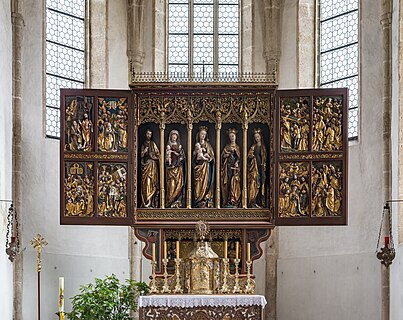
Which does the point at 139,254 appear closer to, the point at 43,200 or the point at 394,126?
the point at 43,200

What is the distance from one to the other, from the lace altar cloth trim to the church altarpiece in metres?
0.90

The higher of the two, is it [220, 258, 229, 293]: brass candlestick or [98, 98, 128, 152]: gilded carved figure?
[98, 98, 128, 152]: gilded carved figure

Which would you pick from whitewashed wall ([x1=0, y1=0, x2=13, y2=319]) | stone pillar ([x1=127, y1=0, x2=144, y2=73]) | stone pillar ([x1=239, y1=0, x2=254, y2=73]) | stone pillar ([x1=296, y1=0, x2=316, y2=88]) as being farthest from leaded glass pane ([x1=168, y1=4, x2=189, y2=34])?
whitewashed wall ([x1=0, y1=0, x2=13, y2=319])

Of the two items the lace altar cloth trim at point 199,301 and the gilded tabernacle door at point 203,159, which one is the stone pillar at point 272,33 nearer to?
the gilded tabernacle door at point 203,159

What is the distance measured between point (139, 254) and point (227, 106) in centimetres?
436

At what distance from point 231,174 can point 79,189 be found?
273 centimetres

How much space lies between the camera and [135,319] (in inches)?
882

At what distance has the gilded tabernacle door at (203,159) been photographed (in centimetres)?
2017

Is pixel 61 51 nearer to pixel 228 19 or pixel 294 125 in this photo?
pixel 228 19

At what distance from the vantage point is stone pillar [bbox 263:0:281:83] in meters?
23.8

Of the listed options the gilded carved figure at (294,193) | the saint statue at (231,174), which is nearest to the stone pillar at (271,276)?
the saint statue at (231,174)

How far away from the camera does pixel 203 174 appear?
66.4 feet

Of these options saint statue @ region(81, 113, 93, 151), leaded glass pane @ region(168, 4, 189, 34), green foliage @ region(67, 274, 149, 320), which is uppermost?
leaded glass pane @ region(168, 4, 189, 34)

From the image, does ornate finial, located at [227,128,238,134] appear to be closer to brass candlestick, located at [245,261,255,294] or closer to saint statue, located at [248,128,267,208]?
saint statue, located at [248,128,267,208]
